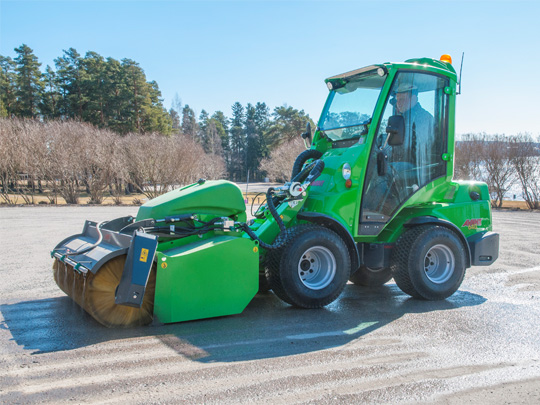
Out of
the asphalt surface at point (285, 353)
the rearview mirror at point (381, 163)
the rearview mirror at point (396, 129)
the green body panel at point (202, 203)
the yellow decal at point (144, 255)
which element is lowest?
the asphalt surface at point (285, 353)

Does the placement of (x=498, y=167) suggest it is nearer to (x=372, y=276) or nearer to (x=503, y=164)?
(x=503, y=164)

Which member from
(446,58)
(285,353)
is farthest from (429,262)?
(285,353)

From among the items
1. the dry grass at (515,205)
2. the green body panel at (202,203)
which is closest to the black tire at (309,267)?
the green body panel at (202,203)

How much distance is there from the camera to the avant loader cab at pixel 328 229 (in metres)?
4.89

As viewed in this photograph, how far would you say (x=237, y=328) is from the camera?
4941 millimetres

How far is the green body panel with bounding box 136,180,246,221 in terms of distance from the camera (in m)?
5.43

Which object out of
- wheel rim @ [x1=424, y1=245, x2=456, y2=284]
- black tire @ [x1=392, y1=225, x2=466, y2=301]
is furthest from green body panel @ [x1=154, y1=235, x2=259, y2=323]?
wheel rim @ [x1=424, y1=245, x2=456, y2=284]

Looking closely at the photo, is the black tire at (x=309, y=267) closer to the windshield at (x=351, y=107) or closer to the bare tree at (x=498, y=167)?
the windshield at (x=351, y=107)

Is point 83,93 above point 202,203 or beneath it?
above

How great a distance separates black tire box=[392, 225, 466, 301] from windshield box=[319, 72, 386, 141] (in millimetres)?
1603

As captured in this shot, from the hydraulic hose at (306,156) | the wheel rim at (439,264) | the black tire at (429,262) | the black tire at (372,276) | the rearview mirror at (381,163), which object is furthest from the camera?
the black tire at (372,276)

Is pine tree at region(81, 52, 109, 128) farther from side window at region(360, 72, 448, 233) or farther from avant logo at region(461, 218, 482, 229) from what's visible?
avant logo at region(461, 218, 482, 229)

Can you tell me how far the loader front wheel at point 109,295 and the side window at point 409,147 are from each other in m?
3.02

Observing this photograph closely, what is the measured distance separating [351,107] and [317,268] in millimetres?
2306
